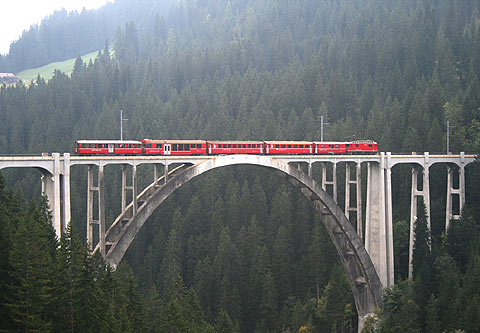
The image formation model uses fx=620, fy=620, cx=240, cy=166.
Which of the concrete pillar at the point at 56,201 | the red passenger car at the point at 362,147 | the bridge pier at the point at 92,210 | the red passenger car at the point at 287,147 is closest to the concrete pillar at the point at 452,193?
the red passenger car at the point at 362,147

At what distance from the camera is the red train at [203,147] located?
41.6 meters

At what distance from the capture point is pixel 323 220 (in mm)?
53594

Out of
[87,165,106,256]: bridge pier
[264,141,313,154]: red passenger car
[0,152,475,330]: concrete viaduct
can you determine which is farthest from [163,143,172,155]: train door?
[264,141,313,154]: red passenger car

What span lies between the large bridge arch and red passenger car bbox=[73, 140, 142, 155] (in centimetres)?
387

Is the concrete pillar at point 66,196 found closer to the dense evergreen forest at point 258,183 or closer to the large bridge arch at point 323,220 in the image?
the dense evergreen forest at point 258,183

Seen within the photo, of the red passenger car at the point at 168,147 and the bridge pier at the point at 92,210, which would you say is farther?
the red passenger car at the point at 168,147

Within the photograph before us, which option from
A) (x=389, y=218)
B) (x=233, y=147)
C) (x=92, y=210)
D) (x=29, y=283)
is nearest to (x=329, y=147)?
(x=389, y=218)

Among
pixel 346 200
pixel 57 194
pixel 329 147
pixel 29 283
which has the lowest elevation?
pixel 29 283

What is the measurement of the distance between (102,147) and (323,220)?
2117cm

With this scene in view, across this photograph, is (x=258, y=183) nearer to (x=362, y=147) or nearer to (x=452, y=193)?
(x=362, y=147)

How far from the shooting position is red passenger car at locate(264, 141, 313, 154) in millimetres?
51250

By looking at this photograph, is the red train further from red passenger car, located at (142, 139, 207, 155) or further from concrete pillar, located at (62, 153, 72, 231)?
concrete pillar, located at (62, 153, 72, 231)

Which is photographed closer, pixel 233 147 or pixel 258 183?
pixel 233 147

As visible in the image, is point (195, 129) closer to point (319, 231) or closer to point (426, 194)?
point (319, 231)
